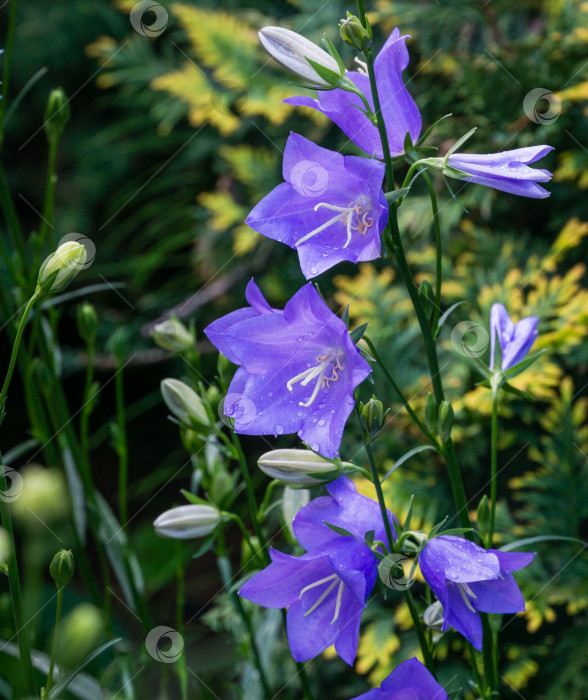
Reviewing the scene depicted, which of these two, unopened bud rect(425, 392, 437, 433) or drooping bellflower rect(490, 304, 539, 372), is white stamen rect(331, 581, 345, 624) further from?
drooping bellflower rect(490, 304, 539, 372)

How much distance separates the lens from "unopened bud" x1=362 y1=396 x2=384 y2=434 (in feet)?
1.91

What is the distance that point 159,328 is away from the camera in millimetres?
792

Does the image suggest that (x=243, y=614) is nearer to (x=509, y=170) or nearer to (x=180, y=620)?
(x=180, y=620)

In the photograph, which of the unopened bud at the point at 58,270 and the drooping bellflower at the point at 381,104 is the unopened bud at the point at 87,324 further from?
the drooping bellflower at the point at 381,104

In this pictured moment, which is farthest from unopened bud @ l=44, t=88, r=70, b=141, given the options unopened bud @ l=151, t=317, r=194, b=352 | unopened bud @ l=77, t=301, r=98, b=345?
unopened bud @ l=151, t=317, r=194, b=352

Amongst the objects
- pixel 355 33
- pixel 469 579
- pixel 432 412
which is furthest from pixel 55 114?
pixel 469 579

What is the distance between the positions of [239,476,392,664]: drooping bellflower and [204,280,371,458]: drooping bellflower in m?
0.08

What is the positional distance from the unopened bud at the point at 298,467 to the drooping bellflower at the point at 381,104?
25 cm

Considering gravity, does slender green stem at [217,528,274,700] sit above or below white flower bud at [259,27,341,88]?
below

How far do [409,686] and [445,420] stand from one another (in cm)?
21

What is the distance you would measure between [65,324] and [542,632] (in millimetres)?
1642

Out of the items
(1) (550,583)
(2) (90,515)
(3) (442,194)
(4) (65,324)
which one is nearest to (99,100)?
(4) (65,324)

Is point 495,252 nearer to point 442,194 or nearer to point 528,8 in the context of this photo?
point 442,194

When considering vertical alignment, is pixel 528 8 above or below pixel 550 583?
above
